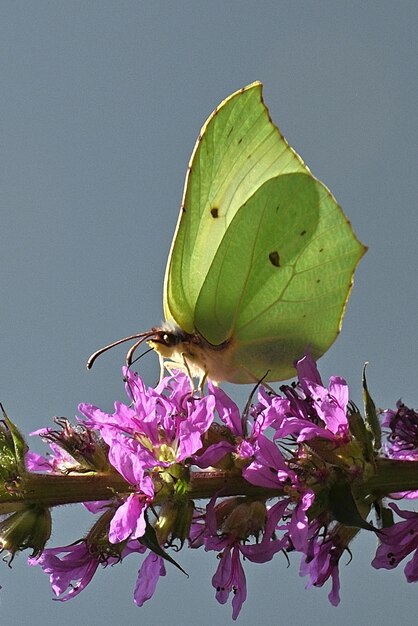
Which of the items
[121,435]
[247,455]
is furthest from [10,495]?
[247,455]

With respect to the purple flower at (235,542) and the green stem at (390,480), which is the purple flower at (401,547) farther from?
the purple flower at (235,542)

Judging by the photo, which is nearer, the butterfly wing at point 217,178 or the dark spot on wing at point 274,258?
the butterfly wing at point 217,178

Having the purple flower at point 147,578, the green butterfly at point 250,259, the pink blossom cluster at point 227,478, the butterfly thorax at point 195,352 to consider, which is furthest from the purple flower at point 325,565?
the butterfly thorax at point 195,352

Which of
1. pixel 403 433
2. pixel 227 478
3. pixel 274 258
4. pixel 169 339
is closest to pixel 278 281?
pixel 274 258

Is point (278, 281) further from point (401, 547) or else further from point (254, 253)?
point (401, 547)

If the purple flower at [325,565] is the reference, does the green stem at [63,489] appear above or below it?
above

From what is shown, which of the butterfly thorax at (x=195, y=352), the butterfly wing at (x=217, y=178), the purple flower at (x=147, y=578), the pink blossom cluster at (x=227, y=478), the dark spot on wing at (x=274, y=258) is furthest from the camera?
the dark spot on wing at (x=274, y=258)

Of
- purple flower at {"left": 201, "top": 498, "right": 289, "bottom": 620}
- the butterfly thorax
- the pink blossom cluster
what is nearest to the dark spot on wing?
the butterfly thorax

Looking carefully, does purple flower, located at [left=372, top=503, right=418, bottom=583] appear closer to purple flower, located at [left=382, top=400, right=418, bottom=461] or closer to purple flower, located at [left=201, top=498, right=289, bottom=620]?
purple flower, located at [left=382, top=400, right=418, bottom=461]
